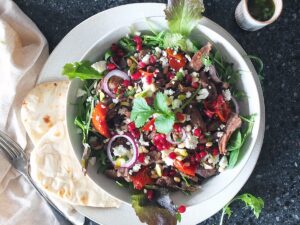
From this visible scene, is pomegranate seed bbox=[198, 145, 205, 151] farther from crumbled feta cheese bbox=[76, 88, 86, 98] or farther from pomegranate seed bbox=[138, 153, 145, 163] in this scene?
crumbled feta cheese bbox=[76, 88, 86, 98]

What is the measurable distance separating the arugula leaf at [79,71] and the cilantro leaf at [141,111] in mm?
253

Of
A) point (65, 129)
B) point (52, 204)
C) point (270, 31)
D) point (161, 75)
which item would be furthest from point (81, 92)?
point (270, 31)

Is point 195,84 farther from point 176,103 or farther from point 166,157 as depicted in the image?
point 166,157

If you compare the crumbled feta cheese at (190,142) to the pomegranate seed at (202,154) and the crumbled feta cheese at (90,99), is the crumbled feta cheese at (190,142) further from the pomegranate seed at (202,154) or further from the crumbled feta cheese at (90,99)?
the crumbled feta cheese at (90,99)

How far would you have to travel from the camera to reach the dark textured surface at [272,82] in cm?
223

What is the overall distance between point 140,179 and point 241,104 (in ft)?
1.68

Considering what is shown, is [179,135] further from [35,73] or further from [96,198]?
[35,73]

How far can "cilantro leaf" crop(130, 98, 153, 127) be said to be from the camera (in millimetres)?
1814

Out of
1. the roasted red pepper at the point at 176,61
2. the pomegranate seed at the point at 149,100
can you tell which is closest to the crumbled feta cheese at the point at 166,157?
the pomegranate seed at the point at 149,100

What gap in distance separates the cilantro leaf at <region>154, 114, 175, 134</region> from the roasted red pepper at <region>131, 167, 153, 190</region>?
0.94 ft

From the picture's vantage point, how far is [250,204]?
2238 millimetres

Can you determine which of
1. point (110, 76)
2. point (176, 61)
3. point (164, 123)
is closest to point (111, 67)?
point (110, 76)

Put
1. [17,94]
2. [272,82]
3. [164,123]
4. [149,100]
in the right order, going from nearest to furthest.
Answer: [164,123] → [149,100] → [17,94] → [272,82]

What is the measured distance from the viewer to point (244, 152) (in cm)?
202
